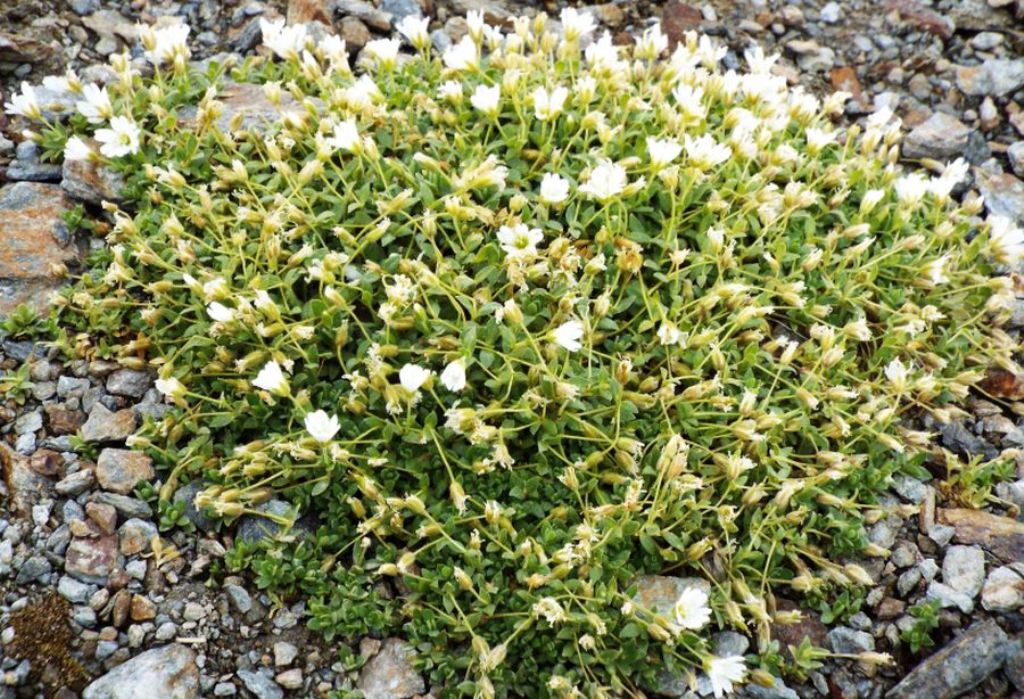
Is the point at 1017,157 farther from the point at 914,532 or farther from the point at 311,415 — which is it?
the point at 311,415

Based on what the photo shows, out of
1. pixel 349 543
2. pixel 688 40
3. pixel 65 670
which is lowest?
pixel 65 670

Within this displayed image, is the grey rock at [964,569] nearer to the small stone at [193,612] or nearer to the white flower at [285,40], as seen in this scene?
the small stone at [193,612]

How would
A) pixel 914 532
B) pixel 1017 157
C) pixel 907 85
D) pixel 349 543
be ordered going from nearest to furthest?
1. pixel 349 543
2. pixel 914 532
3. pixel 1017 157
4. pixel 907 85

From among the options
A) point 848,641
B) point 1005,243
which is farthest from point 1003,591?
point 1005,243

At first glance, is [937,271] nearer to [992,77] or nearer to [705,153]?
[705,153]

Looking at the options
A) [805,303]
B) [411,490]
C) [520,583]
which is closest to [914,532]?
[805,303]

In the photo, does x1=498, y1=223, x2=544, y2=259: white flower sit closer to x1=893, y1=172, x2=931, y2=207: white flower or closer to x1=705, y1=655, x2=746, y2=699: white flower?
x1=705, y1=655, x2=746, y2=699: white flower

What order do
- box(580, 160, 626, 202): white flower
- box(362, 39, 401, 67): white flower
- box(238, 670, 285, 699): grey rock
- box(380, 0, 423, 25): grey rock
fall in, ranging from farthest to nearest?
1. box(380, 0, 423, 25): grey rock
2. box(362, 39, 401, 67): white flower
3. box(580, 160, 626, 202): white flower
4. box(238, 670, 285, 699): grey rock

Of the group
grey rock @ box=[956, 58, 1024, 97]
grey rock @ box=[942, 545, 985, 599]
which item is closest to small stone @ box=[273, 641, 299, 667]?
grey rock @ box=[942, 545, 985, 599]
